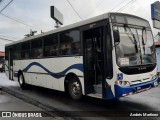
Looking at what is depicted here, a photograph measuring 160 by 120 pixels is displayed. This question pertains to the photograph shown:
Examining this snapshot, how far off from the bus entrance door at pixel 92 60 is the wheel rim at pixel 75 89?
0.61 metres

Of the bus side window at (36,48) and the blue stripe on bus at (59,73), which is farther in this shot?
the bus side window at (36,48)

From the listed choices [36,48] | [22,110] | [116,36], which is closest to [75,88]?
[22,110]

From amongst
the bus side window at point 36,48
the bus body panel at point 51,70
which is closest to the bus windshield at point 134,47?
the bus body panel at point 51,70

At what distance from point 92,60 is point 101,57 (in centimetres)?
48

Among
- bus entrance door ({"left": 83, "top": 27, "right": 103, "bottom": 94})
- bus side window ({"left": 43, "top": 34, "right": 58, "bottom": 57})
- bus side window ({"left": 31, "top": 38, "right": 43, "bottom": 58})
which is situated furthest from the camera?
bus side window ({"left": 31, "top": 38, "right": 43, "bottom": 58})

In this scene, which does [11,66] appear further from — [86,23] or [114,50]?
[114,50]

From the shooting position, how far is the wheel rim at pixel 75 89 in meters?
9.34

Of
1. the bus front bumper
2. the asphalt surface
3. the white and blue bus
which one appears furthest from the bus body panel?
the bus front bumper

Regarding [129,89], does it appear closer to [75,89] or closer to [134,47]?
[134,47]

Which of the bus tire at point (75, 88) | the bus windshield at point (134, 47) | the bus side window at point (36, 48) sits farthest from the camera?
the bus side window at point (36, 48)

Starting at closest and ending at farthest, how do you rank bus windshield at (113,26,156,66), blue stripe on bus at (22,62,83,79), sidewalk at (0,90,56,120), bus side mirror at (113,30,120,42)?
sidewalk at (0,90,56,120)
bus side mirror at (113,30,120,42)
bus windshield at (113,26,156,66)
blue stripe on bus at (22,62,83,79)

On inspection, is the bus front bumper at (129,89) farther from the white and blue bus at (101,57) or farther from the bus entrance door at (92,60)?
the bus entrance door at (92,60)

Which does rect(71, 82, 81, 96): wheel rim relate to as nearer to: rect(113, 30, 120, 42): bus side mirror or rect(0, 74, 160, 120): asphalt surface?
rect(0, 74, 160, 120): asphalt surface

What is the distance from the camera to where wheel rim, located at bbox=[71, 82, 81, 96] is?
934 cm
